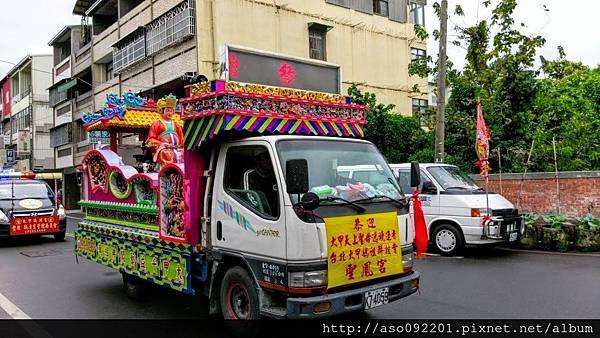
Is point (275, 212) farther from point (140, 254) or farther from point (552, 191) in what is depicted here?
point (552, 191)

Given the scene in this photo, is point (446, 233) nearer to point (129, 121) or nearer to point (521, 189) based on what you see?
point (521, 189)

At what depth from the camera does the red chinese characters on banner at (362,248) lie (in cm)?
461

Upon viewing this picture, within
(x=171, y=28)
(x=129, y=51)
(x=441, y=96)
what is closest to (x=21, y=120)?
(x=129, y=51)

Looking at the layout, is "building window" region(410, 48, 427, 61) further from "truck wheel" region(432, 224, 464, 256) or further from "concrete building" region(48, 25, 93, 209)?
"concrete building" region(48, 25, 93, 209)

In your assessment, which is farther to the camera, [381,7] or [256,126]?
[381,7]

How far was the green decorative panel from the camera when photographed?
571cm

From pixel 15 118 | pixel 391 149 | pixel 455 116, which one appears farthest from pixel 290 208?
pixel 15 118

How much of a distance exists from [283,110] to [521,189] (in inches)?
421

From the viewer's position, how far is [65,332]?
5.58m

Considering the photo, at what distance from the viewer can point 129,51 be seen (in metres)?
25.7

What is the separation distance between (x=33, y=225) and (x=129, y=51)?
14.5m

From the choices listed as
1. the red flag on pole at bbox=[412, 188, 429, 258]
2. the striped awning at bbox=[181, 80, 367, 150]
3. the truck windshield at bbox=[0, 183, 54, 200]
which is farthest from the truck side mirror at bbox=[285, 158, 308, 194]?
the truck windshield at bbox=[0, 183, 54, 200]

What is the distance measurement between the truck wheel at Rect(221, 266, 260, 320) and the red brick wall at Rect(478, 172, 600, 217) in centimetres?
1069

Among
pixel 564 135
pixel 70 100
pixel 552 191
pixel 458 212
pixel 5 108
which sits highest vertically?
pixel 5 108
